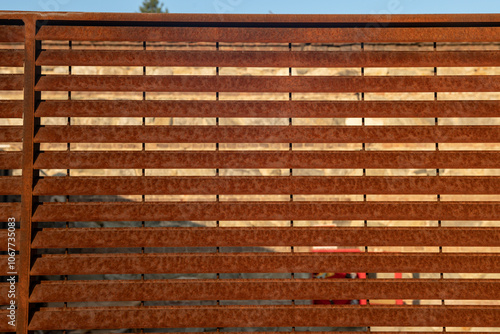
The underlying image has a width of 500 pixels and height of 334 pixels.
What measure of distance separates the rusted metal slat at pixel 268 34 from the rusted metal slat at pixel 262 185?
637 millimetres

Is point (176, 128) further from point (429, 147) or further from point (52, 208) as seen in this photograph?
point (429, 147)

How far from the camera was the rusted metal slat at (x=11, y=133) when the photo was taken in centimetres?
162

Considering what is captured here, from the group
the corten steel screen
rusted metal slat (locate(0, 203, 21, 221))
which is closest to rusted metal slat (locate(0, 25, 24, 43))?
the corten steel screen

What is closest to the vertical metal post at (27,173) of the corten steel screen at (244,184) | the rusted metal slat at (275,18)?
the corten steel screen at (244,184)

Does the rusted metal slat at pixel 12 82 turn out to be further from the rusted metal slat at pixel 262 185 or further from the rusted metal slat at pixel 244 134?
the rusted metal slat at pixel 262 185

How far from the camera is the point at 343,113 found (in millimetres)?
1643

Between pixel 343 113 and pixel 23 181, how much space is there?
1474mm

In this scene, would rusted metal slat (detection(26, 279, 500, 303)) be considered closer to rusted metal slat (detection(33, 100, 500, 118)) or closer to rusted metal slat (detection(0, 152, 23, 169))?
rusted metal slat (detection(0, 152, 23, 169))

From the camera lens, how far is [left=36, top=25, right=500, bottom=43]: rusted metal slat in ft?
5.36

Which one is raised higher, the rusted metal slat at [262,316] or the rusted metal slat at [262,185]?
the rusted metal slat at [262,185]

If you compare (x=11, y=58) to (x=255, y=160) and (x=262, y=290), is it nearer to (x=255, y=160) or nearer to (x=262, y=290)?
(x=255, y=160)

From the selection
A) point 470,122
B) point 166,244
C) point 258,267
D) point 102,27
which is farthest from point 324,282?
point 470,122

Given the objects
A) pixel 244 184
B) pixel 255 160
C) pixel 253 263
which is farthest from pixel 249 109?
pixel 253 263

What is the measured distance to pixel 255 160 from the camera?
1615 millimetres
